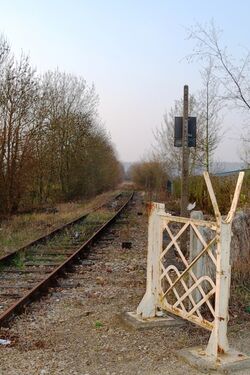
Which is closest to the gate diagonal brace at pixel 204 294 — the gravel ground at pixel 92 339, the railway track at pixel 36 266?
the gravel ground at pixel 92 339

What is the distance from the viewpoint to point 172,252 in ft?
34.1

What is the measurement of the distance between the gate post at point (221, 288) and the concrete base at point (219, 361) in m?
0.08

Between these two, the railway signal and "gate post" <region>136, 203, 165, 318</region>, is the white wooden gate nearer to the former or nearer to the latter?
"gate post" <region>136, 203, 165, 318</region>

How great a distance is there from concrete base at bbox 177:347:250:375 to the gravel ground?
0.10 m

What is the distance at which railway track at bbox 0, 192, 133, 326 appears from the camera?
22.8ft

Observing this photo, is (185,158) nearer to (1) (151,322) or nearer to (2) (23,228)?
(1) (151,322)

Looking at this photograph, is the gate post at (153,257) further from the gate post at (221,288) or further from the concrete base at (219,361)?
the gate post at (221,288)

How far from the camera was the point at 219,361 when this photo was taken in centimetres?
442

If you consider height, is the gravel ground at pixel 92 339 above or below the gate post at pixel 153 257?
below

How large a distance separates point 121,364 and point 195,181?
20203 millimetres

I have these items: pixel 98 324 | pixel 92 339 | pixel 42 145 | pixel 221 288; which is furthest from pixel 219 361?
pixel 42 145

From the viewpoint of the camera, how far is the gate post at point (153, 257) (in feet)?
18.4

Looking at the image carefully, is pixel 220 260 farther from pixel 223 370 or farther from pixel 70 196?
pixel 70 196

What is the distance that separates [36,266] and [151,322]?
498 centimetres
